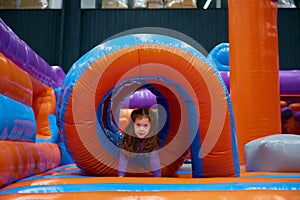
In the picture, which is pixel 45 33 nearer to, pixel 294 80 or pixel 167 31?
pixel 167 31

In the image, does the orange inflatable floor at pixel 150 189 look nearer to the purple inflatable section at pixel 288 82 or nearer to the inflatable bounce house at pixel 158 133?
the inflatable bounce house at pixel 158 133

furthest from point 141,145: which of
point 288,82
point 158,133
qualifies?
point 288,82

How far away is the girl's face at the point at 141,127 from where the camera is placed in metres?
1.73

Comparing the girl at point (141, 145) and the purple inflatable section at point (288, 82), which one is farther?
the purple inflatable section at point (288, 82)

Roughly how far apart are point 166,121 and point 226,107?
1.17 feet

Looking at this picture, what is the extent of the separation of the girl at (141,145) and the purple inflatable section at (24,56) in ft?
3.17

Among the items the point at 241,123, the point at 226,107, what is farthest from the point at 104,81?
the point at 241,123

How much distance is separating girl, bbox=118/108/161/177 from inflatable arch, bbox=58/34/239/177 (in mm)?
67

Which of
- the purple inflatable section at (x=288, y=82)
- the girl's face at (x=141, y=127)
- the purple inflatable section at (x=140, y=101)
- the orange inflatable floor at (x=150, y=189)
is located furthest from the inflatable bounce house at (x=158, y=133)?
the purple inflatable section at (x=288, y=82)

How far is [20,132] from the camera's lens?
1755 mm

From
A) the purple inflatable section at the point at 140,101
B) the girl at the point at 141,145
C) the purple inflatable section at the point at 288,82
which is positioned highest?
the purple inflatable section at the point at 288,82

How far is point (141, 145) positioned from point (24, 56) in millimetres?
1303

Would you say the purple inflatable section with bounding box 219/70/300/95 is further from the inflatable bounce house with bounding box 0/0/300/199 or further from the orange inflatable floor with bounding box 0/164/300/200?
the orange inflatable floor with bounding box 0/164/300/200

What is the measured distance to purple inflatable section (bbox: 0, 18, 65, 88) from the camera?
215cm
